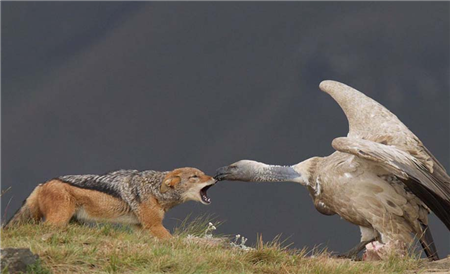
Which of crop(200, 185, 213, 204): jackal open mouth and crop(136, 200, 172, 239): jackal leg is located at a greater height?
crop(200, 185, 213, 204): jackal open mouth

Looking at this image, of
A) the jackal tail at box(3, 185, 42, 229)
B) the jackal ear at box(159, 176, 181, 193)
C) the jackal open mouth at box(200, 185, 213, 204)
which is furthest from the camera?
the jackal open mouth at box(200, 185, 213, 204)

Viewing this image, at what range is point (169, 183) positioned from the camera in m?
10.4

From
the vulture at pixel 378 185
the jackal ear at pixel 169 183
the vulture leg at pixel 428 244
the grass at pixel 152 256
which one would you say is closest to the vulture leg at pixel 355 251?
the vulture at pixel 378 185

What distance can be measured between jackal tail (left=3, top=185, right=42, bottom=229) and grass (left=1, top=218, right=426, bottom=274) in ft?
2.17

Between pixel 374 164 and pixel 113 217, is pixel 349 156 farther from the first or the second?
pixel 113 217

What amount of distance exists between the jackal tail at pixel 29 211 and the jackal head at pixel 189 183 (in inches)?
70.8

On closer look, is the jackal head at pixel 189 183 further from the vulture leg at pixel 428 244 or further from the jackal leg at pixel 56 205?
the vulture leg at pixel 428 244

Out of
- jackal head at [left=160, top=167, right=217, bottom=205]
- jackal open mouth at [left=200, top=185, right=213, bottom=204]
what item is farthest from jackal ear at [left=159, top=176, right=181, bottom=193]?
jackal open mouth at [left=200, top=185, right=213, bottom=204]

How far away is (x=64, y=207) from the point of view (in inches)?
387

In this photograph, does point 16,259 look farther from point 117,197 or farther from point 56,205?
point 117,197

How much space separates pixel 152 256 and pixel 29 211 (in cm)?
327

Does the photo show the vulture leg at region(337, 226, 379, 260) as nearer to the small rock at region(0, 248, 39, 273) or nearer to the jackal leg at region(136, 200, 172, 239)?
the jackal leg at region(136, 200, 172, 239)

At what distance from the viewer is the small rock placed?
6395 millimetres

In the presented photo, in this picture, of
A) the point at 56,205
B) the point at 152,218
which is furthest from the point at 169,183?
the point at 56,205
